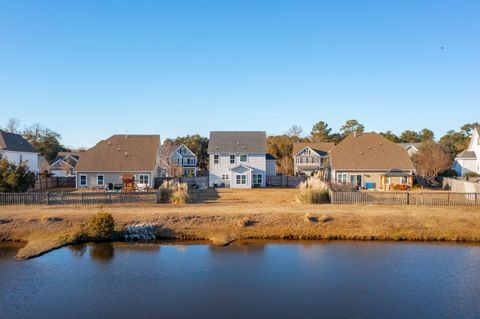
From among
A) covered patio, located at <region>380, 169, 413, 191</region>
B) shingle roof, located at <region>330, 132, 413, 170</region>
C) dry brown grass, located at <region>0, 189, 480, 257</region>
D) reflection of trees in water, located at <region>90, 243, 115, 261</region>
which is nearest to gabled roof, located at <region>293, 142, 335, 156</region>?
shingle roof, located at <region>330, 132, 413, 170</region>

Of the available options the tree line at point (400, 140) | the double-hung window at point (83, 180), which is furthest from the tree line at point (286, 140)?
the double-hung window at point (83, 180)

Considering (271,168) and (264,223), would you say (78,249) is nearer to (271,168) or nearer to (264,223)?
(264,223)

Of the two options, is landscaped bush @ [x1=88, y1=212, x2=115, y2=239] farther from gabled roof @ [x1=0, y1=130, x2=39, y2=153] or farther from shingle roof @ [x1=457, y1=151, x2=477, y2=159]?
shingle roof @ [x1=457, y1=151, x2=477, y2=159]

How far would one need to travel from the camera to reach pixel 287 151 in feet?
266

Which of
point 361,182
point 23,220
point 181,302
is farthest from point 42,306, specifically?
point 361,182

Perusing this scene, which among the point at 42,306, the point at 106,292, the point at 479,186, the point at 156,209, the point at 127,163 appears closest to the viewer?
the point at 42,306

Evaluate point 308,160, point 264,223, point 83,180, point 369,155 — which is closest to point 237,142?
point 369,155

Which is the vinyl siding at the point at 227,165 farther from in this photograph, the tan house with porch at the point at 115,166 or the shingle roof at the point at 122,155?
the shingle roof at the point at 122,155

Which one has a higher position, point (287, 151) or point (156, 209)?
point (287, 151)

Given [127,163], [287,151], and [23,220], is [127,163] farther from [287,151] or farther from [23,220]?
[287,151]

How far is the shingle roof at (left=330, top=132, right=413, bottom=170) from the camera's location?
157 feet

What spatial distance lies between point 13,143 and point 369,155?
159ft

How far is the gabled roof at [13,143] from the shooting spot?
167 ft

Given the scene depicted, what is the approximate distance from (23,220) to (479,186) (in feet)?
120
